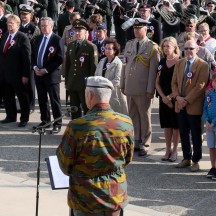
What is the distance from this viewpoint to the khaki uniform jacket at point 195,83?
7.64 m

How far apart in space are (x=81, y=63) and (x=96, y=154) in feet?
16.4

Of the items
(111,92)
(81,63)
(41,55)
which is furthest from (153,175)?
(111,92)

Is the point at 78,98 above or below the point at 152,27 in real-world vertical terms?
below

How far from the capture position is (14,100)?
10.4 meters

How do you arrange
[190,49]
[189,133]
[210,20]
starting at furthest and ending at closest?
[210,20]
[189,133]
[190,49]

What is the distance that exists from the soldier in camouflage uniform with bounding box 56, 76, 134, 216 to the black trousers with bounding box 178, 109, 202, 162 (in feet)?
11.2

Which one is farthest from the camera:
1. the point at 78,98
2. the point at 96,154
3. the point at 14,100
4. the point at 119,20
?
the point at 119,20

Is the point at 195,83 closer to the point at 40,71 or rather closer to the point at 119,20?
the point at 40,71

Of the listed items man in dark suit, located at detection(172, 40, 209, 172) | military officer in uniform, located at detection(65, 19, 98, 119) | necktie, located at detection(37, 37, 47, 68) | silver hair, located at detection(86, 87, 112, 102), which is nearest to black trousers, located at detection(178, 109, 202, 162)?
man in dark suit, located at detection(172, 40, 209, 172)

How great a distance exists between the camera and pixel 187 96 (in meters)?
7.67

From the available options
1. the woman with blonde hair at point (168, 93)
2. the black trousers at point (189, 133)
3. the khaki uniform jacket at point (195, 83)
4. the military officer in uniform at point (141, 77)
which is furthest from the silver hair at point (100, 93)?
the military officer in uniform at point (141, 77)

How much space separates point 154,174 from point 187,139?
0.64 metres

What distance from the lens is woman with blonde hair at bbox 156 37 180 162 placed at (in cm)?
798

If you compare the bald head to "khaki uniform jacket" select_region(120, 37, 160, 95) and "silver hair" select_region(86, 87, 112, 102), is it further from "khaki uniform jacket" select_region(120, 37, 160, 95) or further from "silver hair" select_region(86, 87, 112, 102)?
"silver hair" select_region(86, 87, 112, 102)
